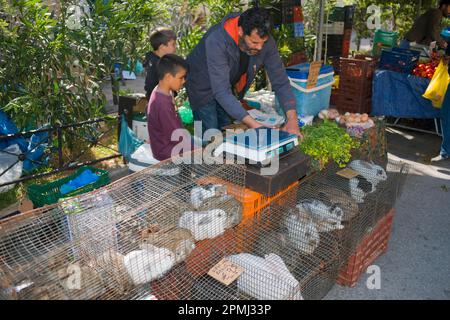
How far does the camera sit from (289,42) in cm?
748

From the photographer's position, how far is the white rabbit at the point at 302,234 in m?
3.09

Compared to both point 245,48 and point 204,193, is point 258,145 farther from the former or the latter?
point 245,48

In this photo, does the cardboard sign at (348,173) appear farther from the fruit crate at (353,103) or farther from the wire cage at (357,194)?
the fruit crate at (353,103)

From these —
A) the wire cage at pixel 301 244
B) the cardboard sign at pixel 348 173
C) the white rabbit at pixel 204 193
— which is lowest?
the wire cage at pixel 301 244

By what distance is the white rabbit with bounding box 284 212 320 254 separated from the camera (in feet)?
10.1

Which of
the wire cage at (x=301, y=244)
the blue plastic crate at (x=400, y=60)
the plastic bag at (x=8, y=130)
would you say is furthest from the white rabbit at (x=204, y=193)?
the blue plastic crate at (x=400, y=60)

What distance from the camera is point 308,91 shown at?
4.76m

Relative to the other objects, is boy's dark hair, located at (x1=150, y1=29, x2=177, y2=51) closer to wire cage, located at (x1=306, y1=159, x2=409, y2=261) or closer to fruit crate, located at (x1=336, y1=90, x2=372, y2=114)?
wire cage, located at (x1=306, y1=159, x2=409, y2=261)

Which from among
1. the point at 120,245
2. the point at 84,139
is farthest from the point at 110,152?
the point at 120,245

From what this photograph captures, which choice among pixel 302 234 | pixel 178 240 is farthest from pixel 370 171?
pixel 178 240

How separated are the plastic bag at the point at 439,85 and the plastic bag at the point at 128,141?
4194 millimetres

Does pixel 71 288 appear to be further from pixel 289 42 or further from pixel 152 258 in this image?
pixel 289 42

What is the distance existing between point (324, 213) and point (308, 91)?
1937mm
